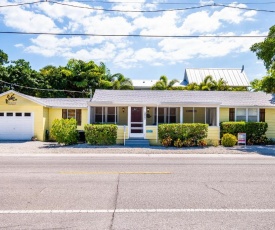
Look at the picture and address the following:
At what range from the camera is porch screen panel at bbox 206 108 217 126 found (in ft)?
75.2

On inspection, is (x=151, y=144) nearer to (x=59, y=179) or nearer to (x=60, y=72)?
(x=59, y=179)

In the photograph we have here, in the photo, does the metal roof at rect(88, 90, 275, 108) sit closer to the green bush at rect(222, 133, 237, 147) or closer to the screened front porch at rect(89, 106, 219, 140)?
the screened front porch at rect(89, 106, 219, 140)

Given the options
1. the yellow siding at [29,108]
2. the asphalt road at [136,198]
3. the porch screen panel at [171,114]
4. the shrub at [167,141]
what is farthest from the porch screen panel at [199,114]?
the asphalt road at [136,198]

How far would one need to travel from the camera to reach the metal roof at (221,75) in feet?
171

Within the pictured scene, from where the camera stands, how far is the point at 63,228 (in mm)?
4828

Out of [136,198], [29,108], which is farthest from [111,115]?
[136,198]

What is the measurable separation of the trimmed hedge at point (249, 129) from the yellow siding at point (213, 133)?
1.98 feet

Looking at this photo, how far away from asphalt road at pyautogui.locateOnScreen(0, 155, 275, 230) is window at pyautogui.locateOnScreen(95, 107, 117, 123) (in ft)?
46.6

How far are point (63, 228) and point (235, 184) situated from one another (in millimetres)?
5356

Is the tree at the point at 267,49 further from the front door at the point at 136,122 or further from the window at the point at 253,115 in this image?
the front door at the point at 136,122

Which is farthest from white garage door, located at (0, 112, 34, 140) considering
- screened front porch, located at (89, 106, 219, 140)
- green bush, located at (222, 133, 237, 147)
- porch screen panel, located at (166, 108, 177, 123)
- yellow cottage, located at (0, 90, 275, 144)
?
green bush, located at (222, 133, 237, 147)

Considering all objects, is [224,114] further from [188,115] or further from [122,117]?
[122,117]

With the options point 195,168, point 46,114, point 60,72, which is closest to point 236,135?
point 195,168

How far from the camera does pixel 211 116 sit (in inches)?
937
